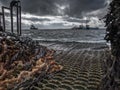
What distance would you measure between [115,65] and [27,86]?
8.70ft

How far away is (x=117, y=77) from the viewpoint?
5.61 m

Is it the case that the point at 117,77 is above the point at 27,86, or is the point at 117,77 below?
above

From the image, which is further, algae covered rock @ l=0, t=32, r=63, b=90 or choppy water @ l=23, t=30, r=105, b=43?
choppy water @ l=23, t=30, r=105, b=43

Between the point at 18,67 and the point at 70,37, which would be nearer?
the point at 18,67

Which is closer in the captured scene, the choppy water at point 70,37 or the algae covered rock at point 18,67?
the algae covered rock at point 18,67

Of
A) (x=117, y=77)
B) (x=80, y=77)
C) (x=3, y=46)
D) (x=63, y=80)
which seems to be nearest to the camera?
(x=117, y=77)

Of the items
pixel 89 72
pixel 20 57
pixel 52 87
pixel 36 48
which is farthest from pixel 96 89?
pixel 36 48

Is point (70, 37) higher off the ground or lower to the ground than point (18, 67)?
lower

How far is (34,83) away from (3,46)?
2991mm

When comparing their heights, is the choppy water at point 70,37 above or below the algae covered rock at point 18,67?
below

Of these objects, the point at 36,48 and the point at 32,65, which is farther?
the point at 36,48

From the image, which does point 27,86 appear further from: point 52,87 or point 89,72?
point 89,72

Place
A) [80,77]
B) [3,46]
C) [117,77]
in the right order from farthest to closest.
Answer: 1. [3,46]
2. [80,77]
3. [117,77]

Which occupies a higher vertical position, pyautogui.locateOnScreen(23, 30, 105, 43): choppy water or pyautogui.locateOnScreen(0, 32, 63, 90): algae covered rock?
pyautogui.locateOnScreen(0, 32, 63, 90): algae covered rock
